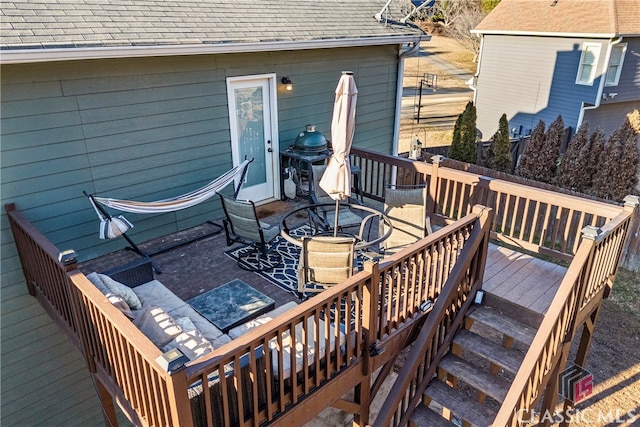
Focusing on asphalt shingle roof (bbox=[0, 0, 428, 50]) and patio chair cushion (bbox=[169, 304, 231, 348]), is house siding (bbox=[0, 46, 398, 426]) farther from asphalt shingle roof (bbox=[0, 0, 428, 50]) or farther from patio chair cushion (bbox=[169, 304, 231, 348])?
patio chair cushion (bbox=[169, 304, 231, 348])

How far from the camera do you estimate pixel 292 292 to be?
4676 millimetres

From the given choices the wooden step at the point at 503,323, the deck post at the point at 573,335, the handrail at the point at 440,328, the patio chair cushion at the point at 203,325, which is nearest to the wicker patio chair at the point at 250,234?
the patio chair cushion at the point at 203,325

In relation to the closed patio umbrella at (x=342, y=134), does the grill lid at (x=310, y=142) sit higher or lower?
lower

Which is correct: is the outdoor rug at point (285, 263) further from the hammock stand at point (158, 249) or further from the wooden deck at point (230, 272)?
the hammock stand at point (158, 249)

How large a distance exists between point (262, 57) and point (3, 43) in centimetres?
315

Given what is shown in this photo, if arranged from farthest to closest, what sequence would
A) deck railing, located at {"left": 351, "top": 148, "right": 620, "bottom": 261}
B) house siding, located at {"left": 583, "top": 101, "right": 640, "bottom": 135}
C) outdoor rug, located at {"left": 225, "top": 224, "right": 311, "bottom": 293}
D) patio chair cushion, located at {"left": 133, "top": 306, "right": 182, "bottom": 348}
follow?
house siding, located at {"left": 583, "top": 101, "right": 640, "bottom": 135} → outdoor rug, located at {"left": 225, "top": 224, "right": 311, "bottom": 293} → deck railing, located at {"left": 351, "top": 148, "right": 620, "bottom": 261} → patio chair cushion, located at {"left": 133, "top": 306, "right": 182, "bottom": 348}

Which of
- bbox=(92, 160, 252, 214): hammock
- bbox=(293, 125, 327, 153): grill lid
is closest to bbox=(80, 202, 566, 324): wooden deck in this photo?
bbox=(92, 160, 252, 214): hammock

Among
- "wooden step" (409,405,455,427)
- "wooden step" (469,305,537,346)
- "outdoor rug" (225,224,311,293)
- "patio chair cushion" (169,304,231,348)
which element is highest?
"patio chair cushion" (169,304,231,348)

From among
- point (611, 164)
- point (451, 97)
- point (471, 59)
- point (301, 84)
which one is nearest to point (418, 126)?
point (451, 97)

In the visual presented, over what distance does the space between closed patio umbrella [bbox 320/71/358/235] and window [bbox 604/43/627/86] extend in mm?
13822

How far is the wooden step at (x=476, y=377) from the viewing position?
13.3ft

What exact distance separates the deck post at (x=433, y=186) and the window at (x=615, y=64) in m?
12.0

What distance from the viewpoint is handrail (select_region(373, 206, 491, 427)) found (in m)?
4.02

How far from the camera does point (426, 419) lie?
433 cm
